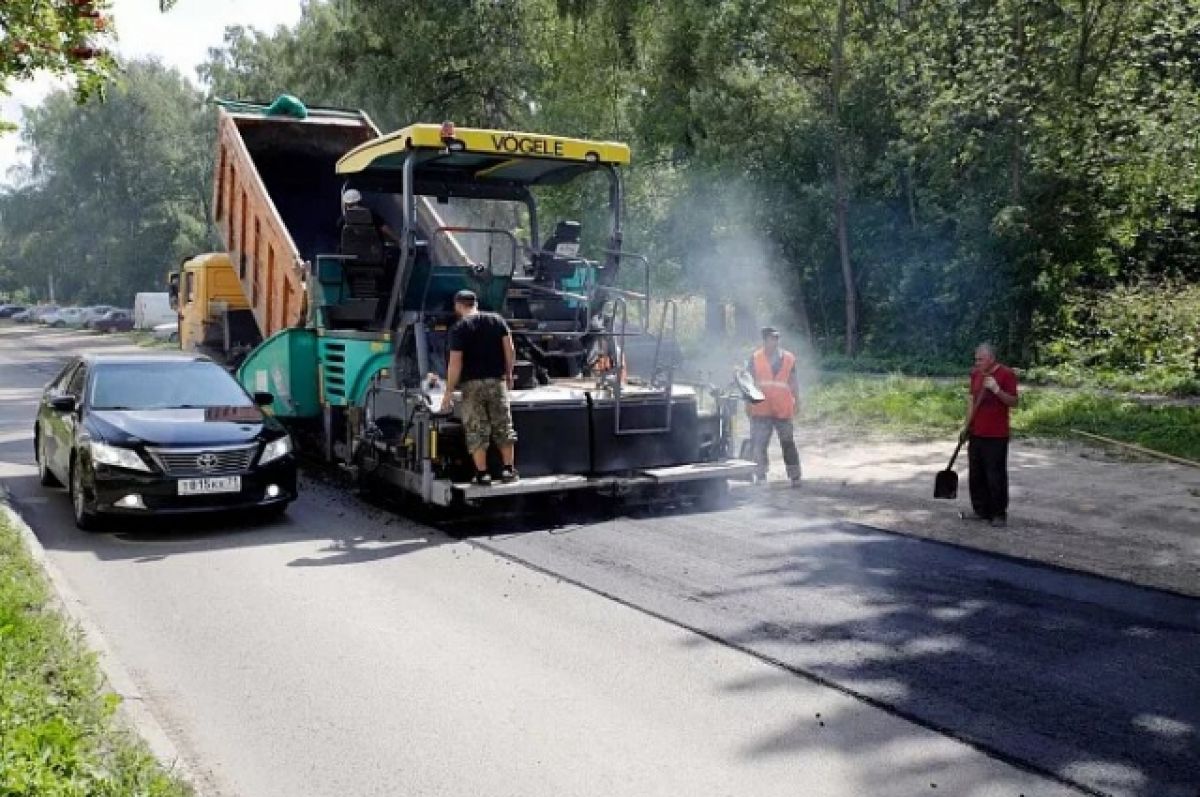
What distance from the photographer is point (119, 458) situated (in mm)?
8375

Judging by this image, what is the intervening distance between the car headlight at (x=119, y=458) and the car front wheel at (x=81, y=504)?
1.02 feet

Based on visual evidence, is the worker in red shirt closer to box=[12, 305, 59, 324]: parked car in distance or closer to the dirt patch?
the dirt patch

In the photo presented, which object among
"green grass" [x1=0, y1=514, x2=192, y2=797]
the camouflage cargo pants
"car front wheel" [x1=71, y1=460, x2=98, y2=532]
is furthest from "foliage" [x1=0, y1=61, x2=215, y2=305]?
"green grass" [x1=0, y1=514, x2=192, y2=797]

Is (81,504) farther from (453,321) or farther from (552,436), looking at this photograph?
(552,436)

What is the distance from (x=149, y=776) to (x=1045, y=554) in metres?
6.15

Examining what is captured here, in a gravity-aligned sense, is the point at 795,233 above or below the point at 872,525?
above

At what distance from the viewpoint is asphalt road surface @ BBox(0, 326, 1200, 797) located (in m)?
4.39

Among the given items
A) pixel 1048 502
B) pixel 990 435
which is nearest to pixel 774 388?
pixel 990 435

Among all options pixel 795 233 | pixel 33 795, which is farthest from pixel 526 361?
pixel 795 233

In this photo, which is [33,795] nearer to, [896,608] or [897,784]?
[897,784]

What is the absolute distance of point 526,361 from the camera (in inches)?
390

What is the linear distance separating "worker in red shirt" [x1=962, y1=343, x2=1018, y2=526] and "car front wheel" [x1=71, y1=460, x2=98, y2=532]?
6699mm

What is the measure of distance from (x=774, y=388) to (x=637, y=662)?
18.8 feet

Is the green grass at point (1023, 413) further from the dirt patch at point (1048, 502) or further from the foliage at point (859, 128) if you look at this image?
the foliage at point (859, 128)
